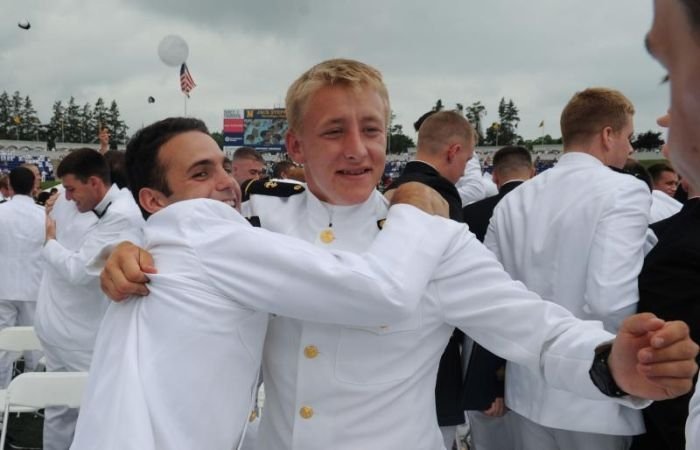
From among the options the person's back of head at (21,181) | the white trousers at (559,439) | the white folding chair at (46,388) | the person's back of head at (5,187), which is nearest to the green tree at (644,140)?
the white trousers at (559,439)

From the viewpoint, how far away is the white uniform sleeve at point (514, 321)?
1.50 m

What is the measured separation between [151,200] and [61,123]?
119 metres

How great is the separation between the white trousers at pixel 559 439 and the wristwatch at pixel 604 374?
1.83 meters

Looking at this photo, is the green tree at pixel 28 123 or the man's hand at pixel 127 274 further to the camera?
the green tree at pixel 28 123

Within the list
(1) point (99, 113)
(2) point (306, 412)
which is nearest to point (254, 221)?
(2) point (306, 412)

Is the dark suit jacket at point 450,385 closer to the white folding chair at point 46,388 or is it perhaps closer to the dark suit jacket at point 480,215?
the dark suit jacket at point 480,215

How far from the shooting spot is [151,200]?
6.66 ft

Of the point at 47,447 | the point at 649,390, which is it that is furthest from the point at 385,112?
the point at 47,447

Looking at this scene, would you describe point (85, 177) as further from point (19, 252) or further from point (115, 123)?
point (115, 123)

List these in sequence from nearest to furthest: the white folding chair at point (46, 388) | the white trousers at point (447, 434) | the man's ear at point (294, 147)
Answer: the man's ear at point (294, 147) < the white trousers at point (447, 434) < the white folding chair at point (46, 388)

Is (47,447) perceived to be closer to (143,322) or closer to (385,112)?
(143,322)

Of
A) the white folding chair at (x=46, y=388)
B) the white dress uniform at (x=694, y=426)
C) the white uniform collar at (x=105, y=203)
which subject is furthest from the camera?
the white uniform collar at (x=105, y=203)

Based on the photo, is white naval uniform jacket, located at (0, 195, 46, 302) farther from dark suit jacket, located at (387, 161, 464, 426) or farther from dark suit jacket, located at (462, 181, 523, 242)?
dark suit jacket, located at (387, 161, 464, 426)

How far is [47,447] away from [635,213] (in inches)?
196
